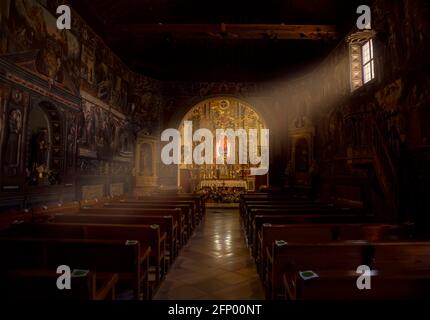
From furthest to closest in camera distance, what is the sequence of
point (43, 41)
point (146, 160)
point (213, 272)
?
point (146, 160) → point (43, 41) → point (213, 272)

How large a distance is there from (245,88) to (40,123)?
32.9ft

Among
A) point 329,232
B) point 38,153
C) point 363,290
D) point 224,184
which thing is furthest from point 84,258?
point 224,184

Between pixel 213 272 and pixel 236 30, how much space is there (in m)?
8.35

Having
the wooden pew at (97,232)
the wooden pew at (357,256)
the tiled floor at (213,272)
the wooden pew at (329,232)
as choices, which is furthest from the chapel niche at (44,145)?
the wooden pew at (357,256)

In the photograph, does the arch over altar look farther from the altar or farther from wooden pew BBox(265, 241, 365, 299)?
wooden pew BBox(265, 241, 365, 299)

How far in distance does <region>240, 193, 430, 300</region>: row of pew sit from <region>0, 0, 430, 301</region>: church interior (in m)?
0.02

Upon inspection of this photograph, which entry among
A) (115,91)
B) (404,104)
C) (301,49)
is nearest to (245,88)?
(301,49)

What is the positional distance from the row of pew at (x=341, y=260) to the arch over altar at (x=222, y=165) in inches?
359

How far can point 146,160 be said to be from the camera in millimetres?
13289

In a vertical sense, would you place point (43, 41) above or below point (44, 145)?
above

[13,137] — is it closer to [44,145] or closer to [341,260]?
[44,145]

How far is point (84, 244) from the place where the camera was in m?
2.79

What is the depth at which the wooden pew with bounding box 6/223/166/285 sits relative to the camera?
139 inches

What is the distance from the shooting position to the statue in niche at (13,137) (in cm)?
527
